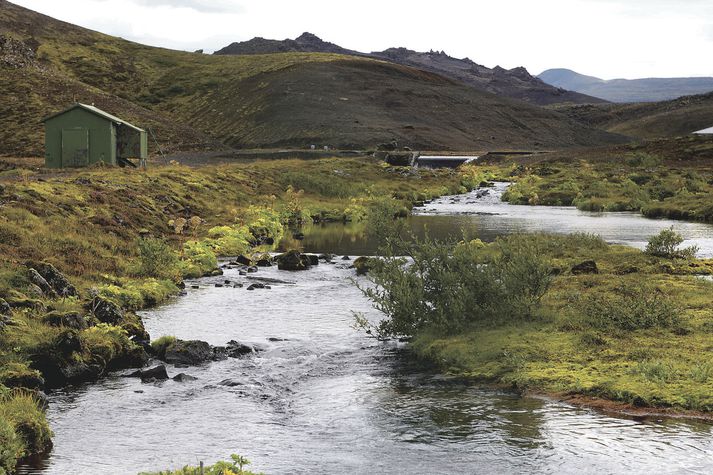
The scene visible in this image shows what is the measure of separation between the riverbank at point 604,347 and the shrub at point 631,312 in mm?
25

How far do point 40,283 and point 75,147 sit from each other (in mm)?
39542

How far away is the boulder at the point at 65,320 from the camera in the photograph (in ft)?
64.6

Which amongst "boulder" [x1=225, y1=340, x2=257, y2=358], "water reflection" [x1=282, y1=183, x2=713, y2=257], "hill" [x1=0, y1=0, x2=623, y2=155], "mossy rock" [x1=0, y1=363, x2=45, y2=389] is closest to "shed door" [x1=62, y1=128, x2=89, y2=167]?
"water reflection" [x1=282, y1=183, x2=713, y2=257]

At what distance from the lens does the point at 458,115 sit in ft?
524

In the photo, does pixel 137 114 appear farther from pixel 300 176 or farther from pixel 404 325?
pixel 404 325

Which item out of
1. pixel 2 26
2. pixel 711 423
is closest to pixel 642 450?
pixel 711 423

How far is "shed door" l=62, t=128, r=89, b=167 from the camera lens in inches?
→ 2344

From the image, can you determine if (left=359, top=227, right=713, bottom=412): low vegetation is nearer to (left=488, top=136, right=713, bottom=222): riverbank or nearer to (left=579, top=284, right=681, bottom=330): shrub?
(left=579, top=284, right=681, bottom=330): shrub

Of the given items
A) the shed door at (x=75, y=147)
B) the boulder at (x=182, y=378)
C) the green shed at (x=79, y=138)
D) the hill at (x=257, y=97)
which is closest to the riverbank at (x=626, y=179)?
the hill at (x=257, y=97)

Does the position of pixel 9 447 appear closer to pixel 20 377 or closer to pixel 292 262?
pixel 20 377

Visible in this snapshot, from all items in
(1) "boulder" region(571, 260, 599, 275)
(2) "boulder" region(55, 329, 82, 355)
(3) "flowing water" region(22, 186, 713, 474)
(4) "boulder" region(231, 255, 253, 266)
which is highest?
(1) "boulder" region(571, 260, 599, 275)

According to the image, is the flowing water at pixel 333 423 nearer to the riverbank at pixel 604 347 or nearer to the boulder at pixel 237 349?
the boulder at pixel 237 349

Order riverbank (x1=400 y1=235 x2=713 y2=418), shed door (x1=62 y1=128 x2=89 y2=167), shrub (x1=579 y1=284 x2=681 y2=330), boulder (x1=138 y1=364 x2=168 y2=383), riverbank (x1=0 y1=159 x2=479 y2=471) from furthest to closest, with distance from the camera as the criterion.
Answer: shed door (x1=62 y1=128 x2=89 y2=167), shrub (x1=579 y1=284 x2=681 y2=330), boulder (x1=138 y1=364 x2=168 y2=383), riverbank (x1=0 y1=159 x2=479 y2=471), riverbank (x1=400 y1=235 x2=713 y2=418)

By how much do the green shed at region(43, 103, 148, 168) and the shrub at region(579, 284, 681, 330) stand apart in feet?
146
